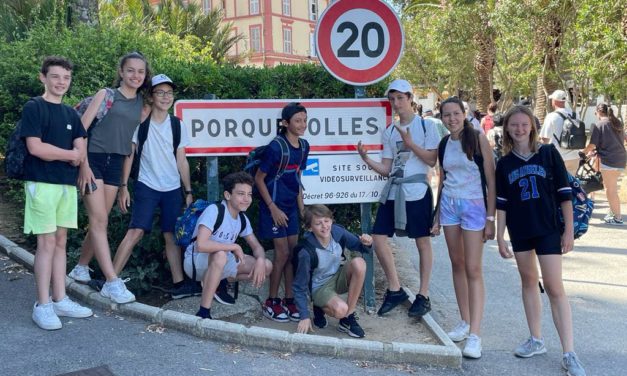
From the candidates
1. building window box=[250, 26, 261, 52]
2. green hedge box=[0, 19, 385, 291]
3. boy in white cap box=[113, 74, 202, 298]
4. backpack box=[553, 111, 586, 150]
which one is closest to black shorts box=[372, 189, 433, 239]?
green hedge box=[0, 19, 385, 291]

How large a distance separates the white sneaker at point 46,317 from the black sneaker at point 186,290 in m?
1.02

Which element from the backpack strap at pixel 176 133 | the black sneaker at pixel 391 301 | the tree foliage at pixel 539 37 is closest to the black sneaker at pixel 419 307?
the black sneaker at pixel 391 301

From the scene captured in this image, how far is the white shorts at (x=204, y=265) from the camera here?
16.0ft

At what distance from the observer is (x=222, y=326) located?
4523 millimetres

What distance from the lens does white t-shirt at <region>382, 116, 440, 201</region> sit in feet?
16.4

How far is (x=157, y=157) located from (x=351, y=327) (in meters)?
2.01

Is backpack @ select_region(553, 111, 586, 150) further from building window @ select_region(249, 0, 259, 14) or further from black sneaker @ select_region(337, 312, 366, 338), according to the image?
building window @ select_region(249, 0, 259, 14)

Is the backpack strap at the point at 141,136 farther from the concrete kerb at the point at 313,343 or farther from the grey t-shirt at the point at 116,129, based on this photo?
the concrete kerb at the point at 313,343

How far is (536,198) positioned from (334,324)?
184 cm

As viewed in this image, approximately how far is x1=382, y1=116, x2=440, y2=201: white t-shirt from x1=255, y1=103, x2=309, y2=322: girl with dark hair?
0.74 metres

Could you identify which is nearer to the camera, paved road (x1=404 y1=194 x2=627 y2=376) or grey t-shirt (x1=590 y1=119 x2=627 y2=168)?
paved road (x1=404 y1=194 x2=627 y2=376)

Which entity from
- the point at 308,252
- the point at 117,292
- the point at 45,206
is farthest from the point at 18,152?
the point at 308,252

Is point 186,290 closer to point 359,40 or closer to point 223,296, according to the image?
point 223,296

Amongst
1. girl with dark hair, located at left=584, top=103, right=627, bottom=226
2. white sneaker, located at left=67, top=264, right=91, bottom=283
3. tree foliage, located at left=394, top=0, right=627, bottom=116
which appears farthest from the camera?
tree foliage, located at left=394, top=0, right=627, bottom=116
